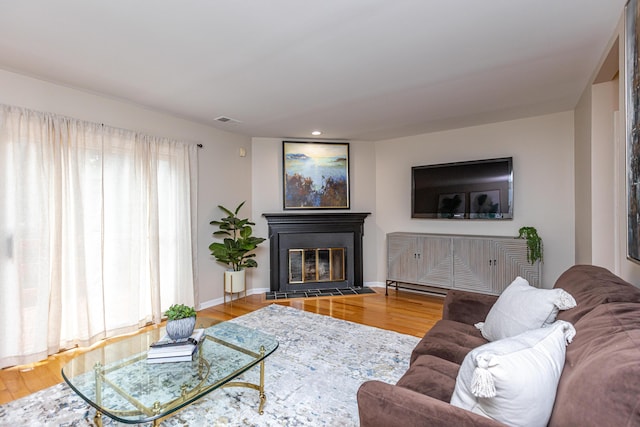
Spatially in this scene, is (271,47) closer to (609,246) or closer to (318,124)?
(318,124)

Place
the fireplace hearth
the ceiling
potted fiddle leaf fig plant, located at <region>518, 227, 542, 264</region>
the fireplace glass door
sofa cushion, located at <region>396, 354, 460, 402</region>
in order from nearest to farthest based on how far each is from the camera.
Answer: sofa cushion, located at <region>396, 354, 460, 402</region>
the ceiling
potted fiddle leaf fig plant, located at <region>518, 227, 542, 264</region>
the fireplace hearth
the fireplace glass door

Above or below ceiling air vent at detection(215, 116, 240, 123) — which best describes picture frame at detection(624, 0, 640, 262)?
below

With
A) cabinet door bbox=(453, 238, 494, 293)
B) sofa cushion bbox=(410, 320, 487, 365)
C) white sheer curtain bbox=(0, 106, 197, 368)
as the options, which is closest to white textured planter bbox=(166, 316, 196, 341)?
sofa cushion bbox=(410, 320, 487, 365)

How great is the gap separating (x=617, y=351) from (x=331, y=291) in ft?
13.5

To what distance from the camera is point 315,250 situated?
16.3 ft

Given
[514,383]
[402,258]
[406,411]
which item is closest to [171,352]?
[406,411]

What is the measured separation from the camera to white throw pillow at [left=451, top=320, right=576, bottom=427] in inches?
36.2

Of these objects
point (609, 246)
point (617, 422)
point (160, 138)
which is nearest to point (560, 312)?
point (617, 422)

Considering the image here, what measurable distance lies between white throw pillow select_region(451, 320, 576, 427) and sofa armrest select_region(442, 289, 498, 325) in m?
1.14

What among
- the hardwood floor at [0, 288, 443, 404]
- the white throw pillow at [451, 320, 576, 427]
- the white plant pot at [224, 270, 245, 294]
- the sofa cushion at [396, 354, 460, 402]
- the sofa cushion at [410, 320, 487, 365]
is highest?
the white throw pillow at [451, 320, 576, 427]

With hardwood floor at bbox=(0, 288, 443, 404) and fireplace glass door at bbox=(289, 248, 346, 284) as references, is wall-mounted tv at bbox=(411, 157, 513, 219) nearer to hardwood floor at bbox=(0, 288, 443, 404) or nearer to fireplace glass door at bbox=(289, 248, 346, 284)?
hardwood floor at bbox=(0, 288, 443, 404)

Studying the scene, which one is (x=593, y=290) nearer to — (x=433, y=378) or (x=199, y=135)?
(x=433, y=378)

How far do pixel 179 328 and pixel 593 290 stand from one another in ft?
7.23

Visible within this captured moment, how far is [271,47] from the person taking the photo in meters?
2.18
